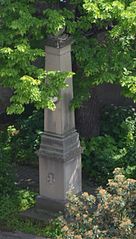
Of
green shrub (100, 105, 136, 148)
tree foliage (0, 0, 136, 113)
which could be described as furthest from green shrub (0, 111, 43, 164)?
tree foliage (0, 0, 136, 113)

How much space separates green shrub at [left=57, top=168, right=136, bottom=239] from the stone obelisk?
9.47 ft

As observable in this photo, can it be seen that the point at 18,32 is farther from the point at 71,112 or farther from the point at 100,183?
the point at 100,183

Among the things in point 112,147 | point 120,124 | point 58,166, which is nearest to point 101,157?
point 112,147

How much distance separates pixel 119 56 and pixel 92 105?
12.8 ft

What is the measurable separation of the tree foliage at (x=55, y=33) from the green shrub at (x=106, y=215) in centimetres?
203

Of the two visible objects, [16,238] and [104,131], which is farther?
[104,131]

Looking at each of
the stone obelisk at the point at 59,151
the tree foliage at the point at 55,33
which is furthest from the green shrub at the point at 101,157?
the tree foliage at the point at 55,33

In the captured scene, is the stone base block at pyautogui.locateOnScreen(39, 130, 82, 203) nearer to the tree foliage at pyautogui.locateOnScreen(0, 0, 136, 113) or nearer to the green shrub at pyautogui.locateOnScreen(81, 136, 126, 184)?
the tree foliage at pyautogui.locateOnScreen(0, 0, 136, 113)

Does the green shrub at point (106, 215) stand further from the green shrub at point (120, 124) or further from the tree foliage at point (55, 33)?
the green shrub at point (120, 124)

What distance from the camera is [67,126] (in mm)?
14062

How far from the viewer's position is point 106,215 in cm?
1045

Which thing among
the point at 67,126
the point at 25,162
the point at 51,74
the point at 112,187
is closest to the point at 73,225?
the point at 112,187

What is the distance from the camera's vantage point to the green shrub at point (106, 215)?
999cm

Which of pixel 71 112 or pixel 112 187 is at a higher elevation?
pixel 71 112
